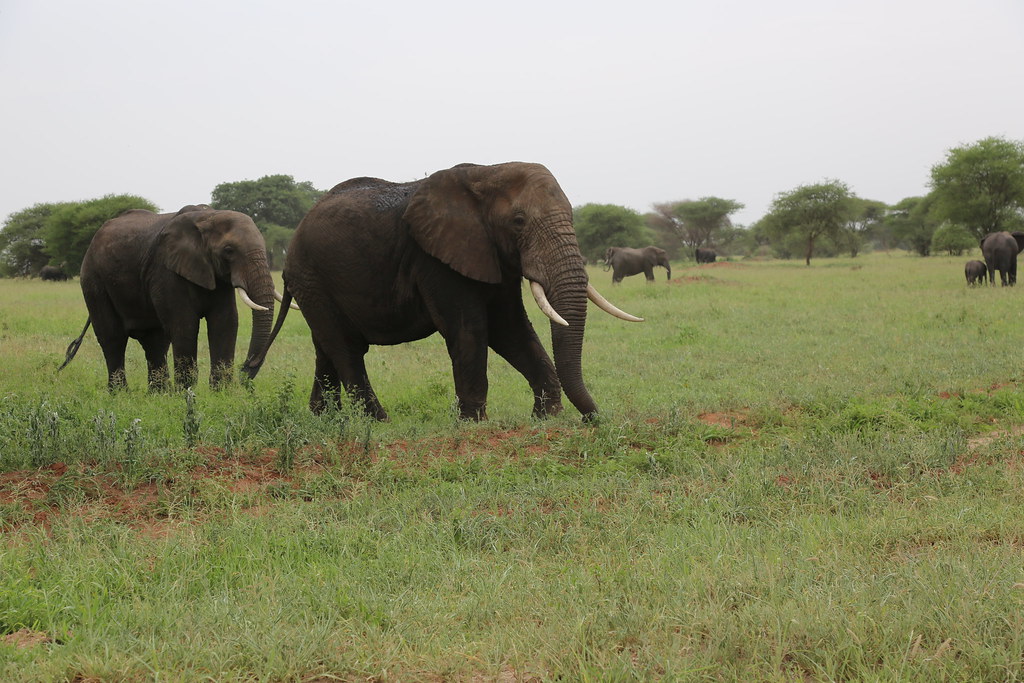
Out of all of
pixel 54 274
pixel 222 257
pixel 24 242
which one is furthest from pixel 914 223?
pixel 222 257

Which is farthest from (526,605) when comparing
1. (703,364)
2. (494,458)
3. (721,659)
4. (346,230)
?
(703,364)

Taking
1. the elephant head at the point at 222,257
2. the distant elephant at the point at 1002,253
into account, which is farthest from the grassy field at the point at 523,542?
the distant elephant at the point at 1002,253

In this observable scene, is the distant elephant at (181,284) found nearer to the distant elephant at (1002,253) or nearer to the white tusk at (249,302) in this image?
the white tusk at (249,302)

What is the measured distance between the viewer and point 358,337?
891 cm

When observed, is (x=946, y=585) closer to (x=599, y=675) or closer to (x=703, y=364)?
(x=599, y=675)

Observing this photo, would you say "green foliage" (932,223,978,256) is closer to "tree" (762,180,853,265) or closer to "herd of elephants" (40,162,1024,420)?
"tree" (762,180,853,265)

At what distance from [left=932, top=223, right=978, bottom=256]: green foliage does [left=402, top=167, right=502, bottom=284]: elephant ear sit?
137 feet

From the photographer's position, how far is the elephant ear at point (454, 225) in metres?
7.38

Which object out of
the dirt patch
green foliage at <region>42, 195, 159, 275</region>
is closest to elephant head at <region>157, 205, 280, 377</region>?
the dirt patch

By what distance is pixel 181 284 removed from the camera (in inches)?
398

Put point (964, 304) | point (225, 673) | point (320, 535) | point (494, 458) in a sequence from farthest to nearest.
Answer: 1. point (964, 304)
2. point (494, 458)
3. point (320, 535)
4. point (225, 673)

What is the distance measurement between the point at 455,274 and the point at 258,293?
11.3ft

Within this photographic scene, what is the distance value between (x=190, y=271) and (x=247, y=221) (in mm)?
925

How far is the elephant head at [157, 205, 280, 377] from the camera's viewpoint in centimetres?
992
